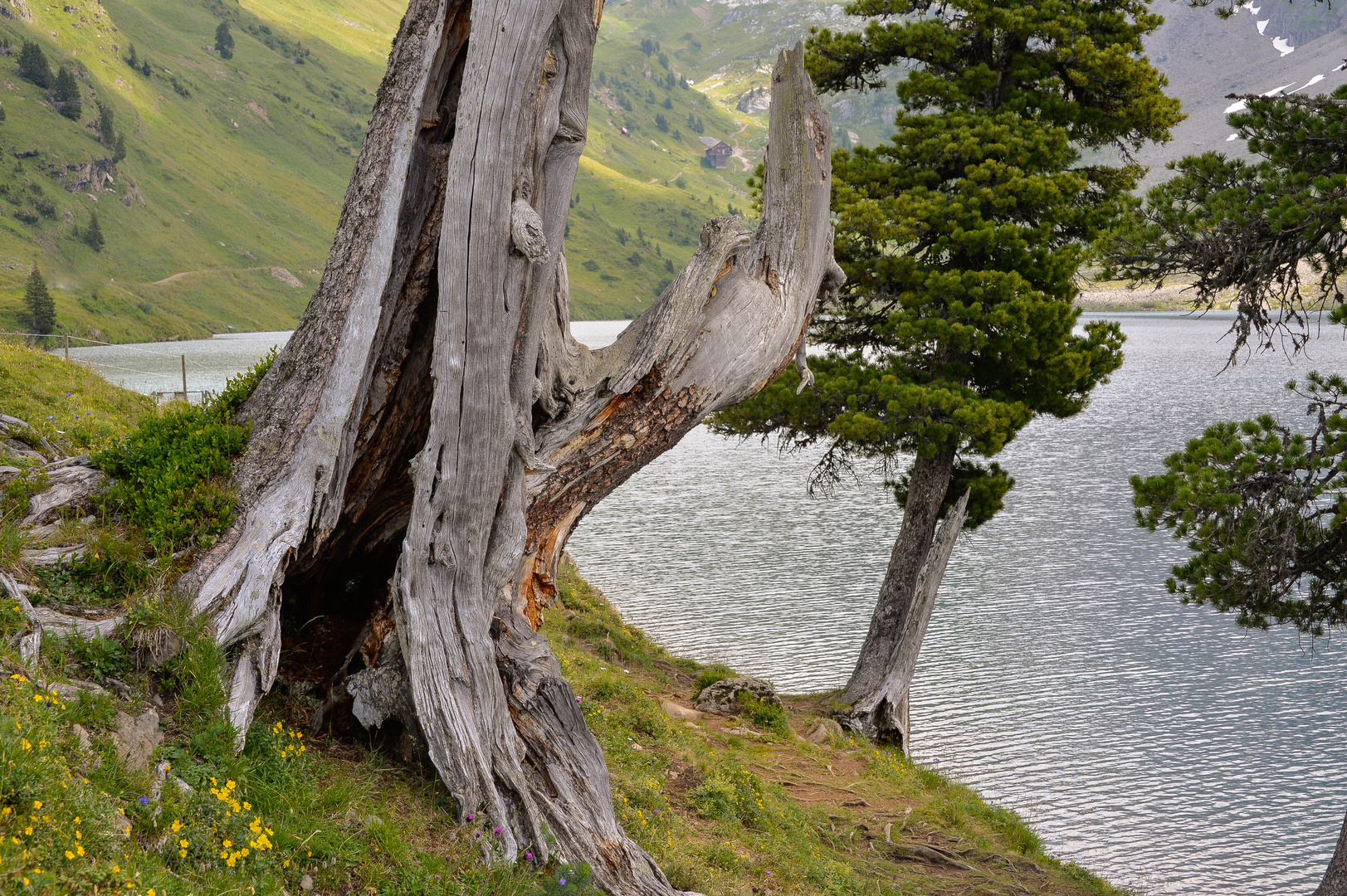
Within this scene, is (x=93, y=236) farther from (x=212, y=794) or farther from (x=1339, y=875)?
(x=1339, y=875)

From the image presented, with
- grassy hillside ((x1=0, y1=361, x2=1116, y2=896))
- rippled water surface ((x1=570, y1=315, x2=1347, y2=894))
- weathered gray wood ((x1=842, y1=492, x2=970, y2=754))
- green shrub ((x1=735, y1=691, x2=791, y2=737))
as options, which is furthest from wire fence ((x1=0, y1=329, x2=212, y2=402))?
rippled water surface ((x1=570, y1=315, x2=1347, y2=894))

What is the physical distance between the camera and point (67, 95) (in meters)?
132

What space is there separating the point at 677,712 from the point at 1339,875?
7161mm

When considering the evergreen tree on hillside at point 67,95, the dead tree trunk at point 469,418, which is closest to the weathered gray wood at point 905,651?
the dead tree trunk at point 469,418

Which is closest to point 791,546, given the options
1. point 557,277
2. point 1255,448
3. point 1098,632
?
point 1098,632

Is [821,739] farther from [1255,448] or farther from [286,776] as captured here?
[286,776]

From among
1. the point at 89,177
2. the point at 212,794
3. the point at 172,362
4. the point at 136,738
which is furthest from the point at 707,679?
the point at 89,177

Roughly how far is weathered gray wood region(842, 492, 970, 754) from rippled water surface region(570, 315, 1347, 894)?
6.24 feet

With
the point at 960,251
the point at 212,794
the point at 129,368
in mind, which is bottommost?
the point at 129,368

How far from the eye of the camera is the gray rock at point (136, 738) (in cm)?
408

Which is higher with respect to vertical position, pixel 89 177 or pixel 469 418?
pixel 469 418

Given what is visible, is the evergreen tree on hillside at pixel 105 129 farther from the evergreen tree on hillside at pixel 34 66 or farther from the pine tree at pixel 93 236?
the pine tree at pixel 93 236

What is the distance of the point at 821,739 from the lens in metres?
12.3

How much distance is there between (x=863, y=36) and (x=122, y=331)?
109 metres
